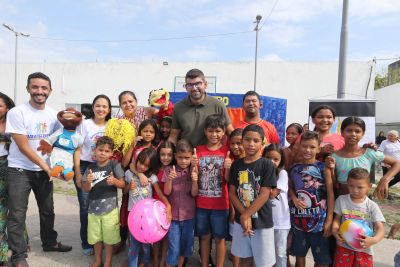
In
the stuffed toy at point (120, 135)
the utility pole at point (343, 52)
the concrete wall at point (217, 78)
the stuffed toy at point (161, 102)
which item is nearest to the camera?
the stuffed toy at point (120, 135)

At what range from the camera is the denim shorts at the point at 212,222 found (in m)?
3.03

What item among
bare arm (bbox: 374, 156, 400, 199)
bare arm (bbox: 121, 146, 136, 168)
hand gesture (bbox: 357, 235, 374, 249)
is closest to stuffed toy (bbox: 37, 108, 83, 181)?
bare arm (bbox: 121, 146, 136, 168)

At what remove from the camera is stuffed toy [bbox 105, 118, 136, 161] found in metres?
3.43

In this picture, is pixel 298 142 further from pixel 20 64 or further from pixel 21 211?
pixel 20 64

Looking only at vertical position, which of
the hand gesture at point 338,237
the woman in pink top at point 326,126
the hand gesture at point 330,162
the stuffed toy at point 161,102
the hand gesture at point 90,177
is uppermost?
the stuffed toy at point 161,102

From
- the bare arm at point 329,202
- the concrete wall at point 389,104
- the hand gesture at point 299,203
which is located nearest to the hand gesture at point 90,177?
the hand gesture at point 299,203

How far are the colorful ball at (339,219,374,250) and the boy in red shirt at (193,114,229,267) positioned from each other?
1.11 m

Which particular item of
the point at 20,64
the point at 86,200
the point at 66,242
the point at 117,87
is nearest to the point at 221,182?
the point at 86,200

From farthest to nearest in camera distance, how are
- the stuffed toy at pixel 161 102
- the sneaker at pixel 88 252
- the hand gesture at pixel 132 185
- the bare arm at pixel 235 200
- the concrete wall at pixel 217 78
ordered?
the concrete wall at pixel 217 78
the stuffed toy at pixel 161 102
the sneaker at pixel 88 252
the hand gesture at pixel 132 185
the bare arm at pixel 235 200

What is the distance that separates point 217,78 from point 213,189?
16645 mm

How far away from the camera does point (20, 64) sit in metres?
21.6

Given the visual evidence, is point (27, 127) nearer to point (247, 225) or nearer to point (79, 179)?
point (79, 179)

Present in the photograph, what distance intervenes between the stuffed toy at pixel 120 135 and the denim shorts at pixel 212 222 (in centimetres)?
113

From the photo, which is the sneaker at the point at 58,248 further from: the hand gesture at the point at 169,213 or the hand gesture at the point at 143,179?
the hand gesture at the point at 169,213
